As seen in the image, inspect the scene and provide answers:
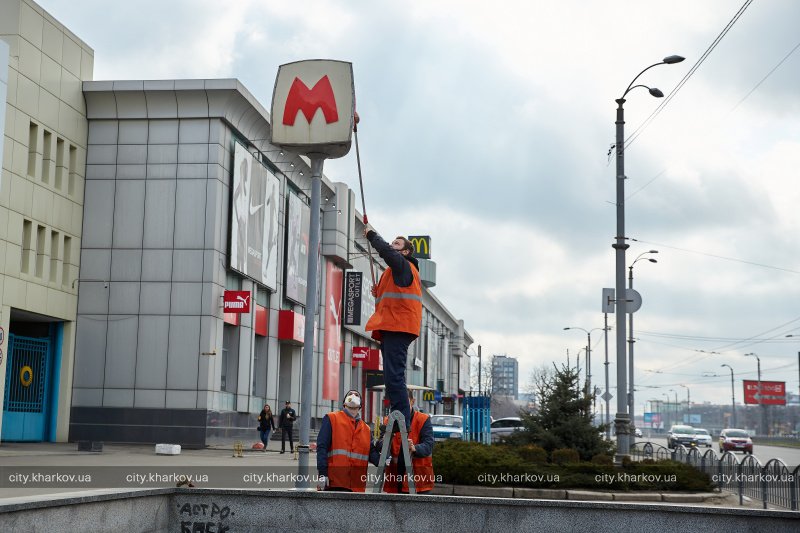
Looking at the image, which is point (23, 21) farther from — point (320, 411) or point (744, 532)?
point (744, 532)

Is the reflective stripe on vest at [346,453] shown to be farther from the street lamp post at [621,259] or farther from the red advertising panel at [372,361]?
the red advertising panel at [372,361]

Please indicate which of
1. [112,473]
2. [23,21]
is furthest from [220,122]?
[112,473]

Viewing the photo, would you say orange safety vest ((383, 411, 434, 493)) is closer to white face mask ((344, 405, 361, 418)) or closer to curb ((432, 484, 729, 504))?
white face mask ((344, 405, 361, 418))

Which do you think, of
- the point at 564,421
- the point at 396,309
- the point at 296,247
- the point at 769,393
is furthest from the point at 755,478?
the point at 769,393

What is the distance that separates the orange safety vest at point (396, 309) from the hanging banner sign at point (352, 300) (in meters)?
44.3

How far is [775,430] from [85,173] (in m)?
125

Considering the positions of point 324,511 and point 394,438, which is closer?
point 324,511

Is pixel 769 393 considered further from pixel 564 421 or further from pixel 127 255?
pixel 564 421

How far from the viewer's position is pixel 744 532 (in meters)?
7.16

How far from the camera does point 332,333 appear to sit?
169ft

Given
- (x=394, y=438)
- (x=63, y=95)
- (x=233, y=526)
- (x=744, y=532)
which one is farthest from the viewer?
(x=63, y=95)

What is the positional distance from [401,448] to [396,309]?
1.27m

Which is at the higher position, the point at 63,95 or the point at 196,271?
the point at 63,95

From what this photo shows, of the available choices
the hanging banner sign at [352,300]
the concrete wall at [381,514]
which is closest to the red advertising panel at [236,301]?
A: the hanging banner sign at [352,300]
